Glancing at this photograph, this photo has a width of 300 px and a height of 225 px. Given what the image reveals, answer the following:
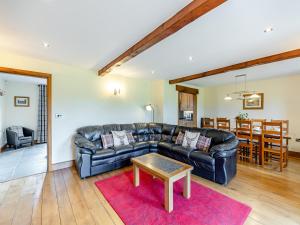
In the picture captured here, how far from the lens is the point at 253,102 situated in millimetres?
5270

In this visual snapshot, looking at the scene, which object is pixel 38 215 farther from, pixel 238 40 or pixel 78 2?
pixel 238 40

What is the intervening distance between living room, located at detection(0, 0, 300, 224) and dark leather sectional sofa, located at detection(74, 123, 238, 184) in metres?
0.09

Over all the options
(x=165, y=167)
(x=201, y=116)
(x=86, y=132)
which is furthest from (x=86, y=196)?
(x=201, y=116)

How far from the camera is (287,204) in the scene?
211 cm

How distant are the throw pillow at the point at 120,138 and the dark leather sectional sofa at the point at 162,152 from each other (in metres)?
0.24

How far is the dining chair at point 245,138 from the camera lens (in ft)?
12.0

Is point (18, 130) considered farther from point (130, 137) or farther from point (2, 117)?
point (130, 137)

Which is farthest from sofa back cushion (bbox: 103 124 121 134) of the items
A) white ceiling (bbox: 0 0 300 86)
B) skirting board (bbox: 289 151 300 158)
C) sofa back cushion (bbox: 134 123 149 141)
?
skirting board (bbox: 289 151 300 158)

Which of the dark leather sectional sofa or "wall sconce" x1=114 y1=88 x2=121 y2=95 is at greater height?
"wall sconce" x1=114 y1=88 x2=121 y2=95

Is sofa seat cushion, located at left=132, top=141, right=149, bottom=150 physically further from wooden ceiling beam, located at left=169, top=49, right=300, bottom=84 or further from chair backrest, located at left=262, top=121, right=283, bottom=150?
chair backrest, located at left=262, top=121, right=283, bottom=150

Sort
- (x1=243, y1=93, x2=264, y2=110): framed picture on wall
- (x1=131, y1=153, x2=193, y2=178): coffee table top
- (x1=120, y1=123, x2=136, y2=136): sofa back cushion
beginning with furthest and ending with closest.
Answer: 1. (x1=243, y1=93, x2=264, y2=110): framed picture on wall
2. (x1=120, y1=123, x2=136, y2=136): sofa back cushion
3. (x1=131, y1=153, x2=193, y2=178): coffee table top

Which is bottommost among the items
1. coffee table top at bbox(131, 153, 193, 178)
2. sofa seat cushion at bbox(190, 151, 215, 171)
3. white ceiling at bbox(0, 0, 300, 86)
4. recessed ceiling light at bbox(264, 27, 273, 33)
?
sofa seat cushion at bbox(190, 151, 215, 171)

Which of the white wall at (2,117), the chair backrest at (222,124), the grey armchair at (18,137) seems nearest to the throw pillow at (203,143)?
the chair backrest at (222,124)

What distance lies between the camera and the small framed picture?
18.2 ft
